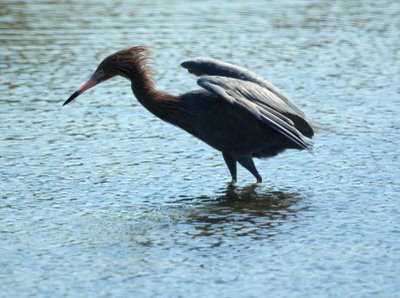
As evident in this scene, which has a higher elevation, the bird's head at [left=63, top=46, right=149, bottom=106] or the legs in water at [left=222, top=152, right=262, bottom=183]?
the bird's head at [left=63, top=46, right=149, bottom=106]

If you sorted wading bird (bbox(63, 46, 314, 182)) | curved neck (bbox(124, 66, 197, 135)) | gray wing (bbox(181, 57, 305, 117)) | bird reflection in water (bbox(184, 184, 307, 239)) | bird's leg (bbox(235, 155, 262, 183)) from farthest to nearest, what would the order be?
gray wing (bbox(181, 57, 305, 117)) → curved neck (bbox(124, 66, 197, 135)) → bird's leg (bbox(235, 155, 262, 183)) → wading bird (bbox(63, 46, 314, 182)) → bird reflection in water (bbox(184, 184, 307, 239))

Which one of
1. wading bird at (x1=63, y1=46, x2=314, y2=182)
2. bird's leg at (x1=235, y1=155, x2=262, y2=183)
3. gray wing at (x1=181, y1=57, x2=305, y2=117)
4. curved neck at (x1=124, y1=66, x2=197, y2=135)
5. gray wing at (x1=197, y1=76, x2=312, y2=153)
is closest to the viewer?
gray wing at (x1=197, y1=76, x2=312, y2=153)

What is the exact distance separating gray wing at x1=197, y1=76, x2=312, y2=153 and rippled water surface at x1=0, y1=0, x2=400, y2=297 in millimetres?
457

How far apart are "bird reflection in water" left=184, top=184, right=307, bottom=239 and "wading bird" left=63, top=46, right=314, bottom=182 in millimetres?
267

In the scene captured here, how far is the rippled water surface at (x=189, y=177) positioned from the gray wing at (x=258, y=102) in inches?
18.0

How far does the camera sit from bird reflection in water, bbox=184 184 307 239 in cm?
764

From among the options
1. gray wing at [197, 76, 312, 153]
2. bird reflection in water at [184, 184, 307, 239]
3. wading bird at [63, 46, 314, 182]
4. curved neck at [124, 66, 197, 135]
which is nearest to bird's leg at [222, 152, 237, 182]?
wading bird at [63, 46, 314, 182]

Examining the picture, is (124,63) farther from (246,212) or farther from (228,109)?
(246,212)

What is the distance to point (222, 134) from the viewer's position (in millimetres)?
8734

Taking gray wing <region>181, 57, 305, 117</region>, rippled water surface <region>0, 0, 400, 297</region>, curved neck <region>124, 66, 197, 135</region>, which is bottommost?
rippled water surface <region>0, 0, 400, 297</region>

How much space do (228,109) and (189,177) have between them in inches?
29.0

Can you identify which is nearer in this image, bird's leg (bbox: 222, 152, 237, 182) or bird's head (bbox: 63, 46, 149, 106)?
bird's leg (bbox: 222, 152, 237, 182)

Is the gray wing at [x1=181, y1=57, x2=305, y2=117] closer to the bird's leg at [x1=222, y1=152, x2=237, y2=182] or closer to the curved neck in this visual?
the curved neck

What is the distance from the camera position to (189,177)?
9078 mm
